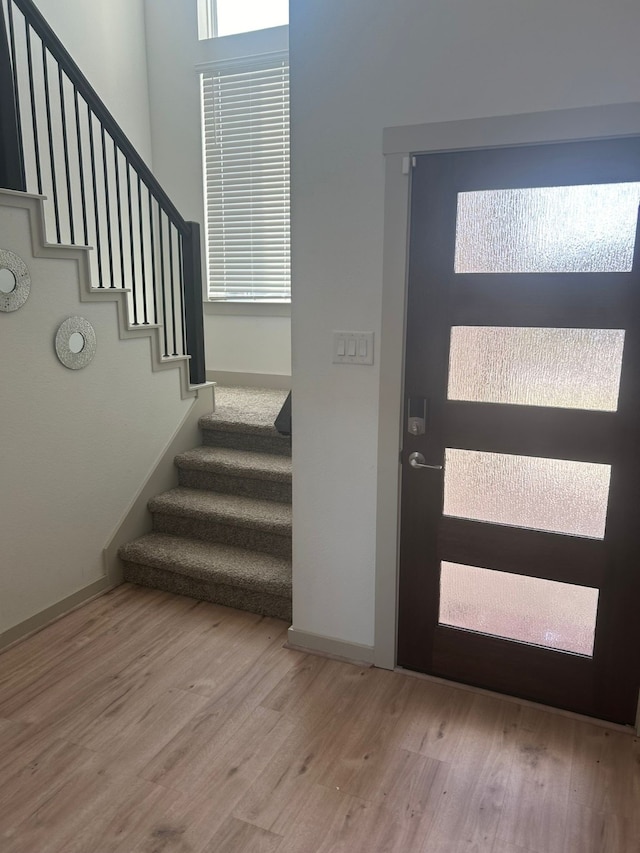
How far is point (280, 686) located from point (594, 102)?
7.80ft

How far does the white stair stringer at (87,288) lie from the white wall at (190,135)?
1199 mm

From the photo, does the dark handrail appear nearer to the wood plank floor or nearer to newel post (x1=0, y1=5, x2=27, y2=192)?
newel post (x1=0, y1=5, x2=27, y2=192)

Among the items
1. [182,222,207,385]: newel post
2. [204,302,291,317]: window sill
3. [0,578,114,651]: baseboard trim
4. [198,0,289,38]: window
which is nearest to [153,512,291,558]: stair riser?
[0,578,114,651]: baseboard trim

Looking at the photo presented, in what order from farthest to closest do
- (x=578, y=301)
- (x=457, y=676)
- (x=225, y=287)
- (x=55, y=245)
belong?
1. (x=225, y=287)
2. (x=55, y=245)
3. (x=457, y=676)
4. (x=578, y=301)

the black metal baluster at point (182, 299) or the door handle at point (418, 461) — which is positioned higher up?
Result: the black metal baluster at point (182, 299)

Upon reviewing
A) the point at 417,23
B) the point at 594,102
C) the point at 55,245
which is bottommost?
the point at 55,245

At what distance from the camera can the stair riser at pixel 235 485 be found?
3504 millimetres

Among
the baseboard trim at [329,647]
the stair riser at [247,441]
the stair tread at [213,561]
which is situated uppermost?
the stair riser at [247,441]

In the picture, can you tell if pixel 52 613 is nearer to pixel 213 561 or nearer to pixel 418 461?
pixel 213 561

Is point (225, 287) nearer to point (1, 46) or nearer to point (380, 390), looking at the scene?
point (1, 46)

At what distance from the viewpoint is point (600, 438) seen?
2176mm

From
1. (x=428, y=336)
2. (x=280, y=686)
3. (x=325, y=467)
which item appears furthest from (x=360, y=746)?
(x=428, y=336)

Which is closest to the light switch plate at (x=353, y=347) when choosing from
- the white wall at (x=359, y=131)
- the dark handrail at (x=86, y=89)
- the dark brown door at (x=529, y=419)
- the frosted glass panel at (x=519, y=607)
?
the white wall at (x=359, y=131)

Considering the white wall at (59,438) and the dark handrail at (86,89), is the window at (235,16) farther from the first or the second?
the white wall at (59,438)
